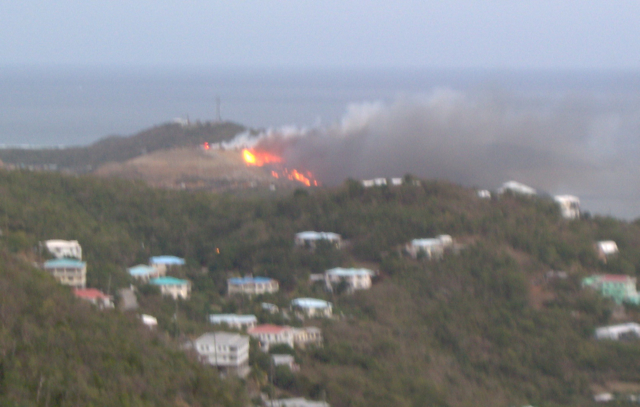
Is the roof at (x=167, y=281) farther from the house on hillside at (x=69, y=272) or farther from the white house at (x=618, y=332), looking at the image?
the white house at (x=618, y=332)

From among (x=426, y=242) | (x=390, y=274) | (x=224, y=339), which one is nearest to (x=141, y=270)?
(x=390, y=274)

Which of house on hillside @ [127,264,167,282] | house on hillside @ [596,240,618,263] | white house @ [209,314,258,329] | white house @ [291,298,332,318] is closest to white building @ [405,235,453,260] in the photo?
white house @ [291,298,332,318]

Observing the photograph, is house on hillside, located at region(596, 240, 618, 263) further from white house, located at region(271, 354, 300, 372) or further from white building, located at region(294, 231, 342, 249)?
white house, located at region(271, 354, 300, 372)

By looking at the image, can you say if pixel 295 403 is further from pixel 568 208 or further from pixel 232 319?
pixel 568 208

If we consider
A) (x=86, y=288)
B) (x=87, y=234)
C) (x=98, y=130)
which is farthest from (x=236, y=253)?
(x=98, y=130)

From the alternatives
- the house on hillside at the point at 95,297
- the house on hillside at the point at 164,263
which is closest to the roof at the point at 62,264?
the house on hillside at the point at 95,297

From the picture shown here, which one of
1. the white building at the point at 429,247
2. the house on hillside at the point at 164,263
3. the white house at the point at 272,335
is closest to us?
the white house at the point at 272,335
